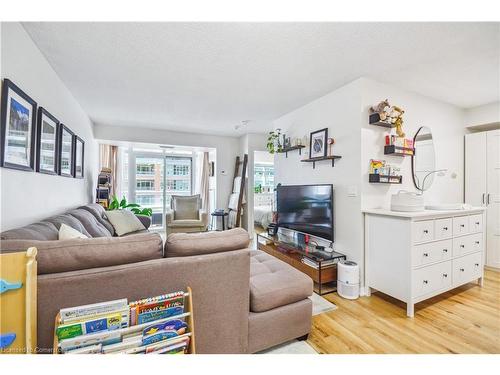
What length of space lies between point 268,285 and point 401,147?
2204 millimetres

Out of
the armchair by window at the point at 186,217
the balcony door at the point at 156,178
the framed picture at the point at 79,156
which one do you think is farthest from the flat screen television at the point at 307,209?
the balcony door at the point at 156,178

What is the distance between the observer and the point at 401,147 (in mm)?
2484

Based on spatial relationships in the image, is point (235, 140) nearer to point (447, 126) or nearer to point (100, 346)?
point (447, 126)

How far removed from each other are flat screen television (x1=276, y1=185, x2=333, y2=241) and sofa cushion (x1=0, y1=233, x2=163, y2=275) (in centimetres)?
201

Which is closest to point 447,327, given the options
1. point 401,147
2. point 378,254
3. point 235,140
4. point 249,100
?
point 378,254

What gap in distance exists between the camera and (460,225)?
2275mm

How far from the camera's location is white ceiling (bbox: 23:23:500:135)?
5.46 feet

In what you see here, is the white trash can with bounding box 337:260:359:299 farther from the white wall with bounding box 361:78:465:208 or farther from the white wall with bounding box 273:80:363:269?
the white wall with bounding box 361:78:465:208

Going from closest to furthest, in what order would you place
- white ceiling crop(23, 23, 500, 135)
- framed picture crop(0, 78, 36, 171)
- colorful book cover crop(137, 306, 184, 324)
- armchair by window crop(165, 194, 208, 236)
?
1. colorful book cover crop(137, 306, 184, 324)
2. framed picture crop(0, 78, 36, 171)
3. white ceiling crop(23, 23, 500, 135)
4. armchair by window crop(165, 194, 208, 236)

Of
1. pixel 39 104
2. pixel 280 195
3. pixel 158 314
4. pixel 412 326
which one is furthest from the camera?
pixel 280 195

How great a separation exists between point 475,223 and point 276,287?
2.53 m

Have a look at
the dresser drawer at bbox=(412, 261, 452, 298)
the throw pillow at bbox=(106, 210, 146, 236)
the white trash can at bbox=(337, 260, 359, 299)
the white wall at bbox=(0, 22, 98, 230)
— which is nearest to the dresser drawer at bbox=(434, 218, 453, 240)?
the dresser drawer at bbox=(412, 261, 452, 298)

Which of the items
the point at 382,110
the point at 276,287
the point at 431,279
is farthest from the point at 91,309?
the point at 382,110

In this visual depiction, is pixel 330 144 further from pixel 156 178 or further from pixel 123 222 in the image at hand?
pixel 156 178
